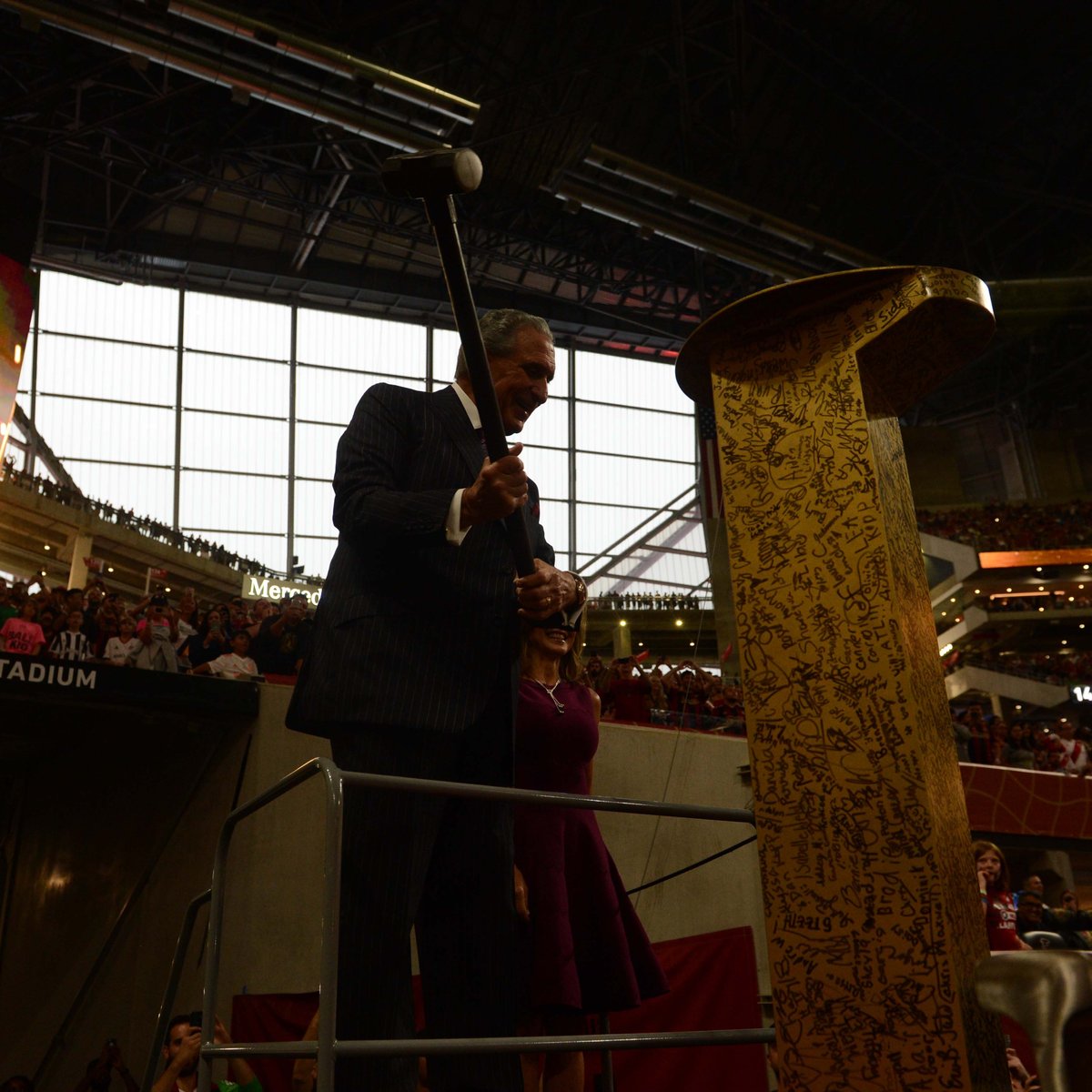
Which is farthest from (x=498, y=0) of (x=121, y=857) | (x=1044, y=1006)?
(x=1044, y=1006)

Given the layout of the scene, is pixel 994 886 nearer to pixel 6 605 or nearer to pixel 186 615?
pixel 186 615

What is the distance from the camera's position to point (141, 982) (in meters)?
7.36

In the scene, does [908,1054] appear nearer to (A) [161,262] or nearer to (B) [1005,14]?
(B) [1005,14]

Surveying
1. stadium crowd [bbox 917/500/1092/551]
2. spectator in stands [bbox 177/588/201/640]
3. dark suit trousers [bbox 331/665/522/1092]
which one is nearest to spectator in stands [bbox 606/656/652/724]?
spectator in stands [bbox 177/588/201/640]

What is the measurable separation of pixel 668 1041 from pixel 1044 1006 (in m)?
0.61

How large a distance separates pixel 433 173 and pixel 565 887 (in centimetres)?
146

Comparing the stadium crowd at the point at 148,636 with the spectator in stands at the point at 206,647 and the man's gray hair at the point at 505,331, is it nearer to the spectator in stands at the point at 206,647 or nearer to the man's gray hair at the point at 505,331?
the spectator in stands at the point at 206,647

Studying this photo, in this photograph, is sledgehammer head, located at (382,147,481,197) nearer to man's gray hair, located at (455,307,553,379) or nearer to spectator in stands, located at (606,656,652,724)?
man's gray hair, located at (455,307,553,379)

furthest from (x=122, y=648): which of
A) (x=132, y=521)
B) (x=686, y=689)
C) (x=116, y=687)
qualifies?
(x=132, y=521)

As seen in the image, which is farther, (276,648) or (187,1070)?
(276,648)

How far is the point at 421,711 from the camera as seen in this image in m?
1.65

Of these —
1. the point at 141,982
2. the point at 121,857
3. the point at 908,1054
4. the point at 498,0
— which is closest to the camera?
the point at 908,1054

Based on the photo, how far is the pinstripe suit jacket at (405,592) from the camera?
1.65 meters

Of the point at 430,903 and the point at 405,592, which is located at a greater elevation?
the point at 405,592
